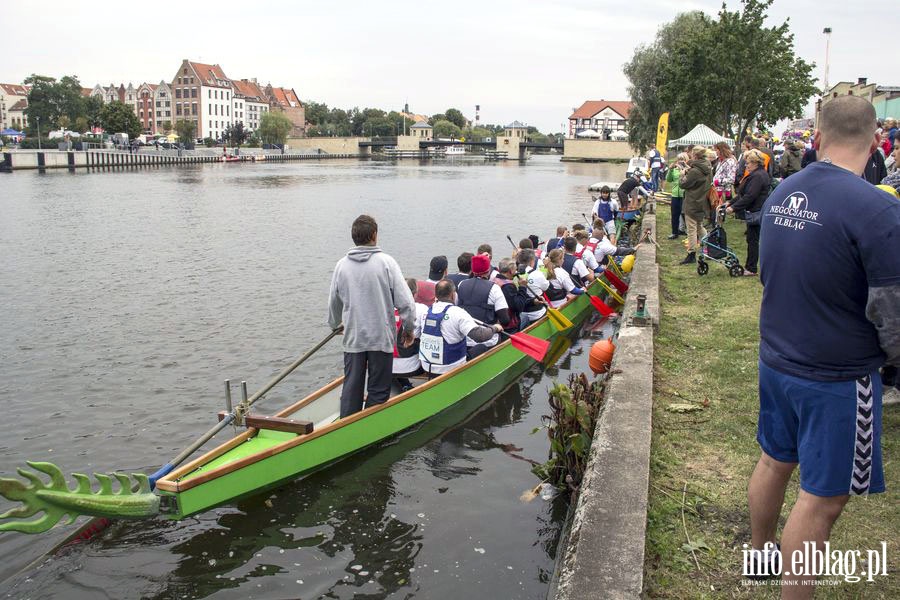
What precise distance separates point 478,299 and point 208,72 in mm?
134222

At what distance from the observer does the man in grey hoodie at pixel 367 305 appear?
662 cm

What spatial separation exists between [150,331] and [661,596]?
39.7 ft

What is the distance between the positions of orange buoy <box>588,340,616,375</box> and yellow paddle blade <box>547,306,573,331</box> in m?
2.85

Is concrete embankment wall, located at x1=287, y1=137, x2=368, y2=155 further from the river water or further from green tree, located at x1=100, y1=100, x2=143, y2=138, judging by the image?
the river water

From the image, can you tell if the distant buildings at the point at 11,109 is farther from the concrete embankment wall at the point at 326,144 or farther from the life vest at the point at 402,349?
the life vest at the point at 402,349

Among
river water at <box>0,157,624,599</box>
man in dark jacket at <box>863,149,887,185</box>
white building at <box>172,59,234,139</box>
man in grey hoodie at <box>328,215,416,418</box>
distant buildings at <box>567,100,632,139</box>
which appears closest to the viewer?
river water at <box>0,157,624,599</box>

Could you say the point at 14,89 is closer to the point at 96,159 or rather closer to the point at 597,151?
the point at 96,159

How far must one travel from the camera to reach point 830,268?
118 inches

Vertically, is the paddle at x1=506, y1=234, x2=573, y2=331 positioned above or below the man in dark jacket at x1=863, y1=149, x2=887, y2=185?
below

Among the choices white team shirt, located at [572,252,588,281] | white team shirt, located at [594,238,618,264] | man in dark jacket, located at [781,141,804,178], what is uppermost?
man in dark jacket, located at [781,141,804,178]

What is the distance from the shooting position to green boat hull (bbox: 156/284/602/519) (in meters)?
5.90

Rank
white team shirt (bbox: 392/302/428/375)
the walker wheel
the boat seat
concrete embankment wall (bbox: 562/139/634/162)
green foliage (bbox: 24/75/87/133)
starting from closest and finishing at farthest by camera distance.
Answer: the boat seat
white team shirt (bbox: 392/302/428/375)
the walker wheel
concrete embankment wall (bbox: 562/139/634/162)
green foliage (bbox: 24/75/87/133)

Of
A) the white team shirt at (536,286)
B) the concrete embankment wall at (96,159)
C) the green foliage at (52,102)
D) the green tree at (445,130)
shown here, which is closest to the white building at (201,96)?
the green foliage at (52,102)

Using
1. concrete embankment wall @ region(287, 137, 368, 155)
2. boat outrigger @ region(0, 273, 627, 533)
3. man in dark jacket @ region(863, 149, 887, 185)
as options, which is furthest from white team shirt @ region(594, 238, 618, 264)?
concrete embankment wall @ region(287, 137, 368, 155)
